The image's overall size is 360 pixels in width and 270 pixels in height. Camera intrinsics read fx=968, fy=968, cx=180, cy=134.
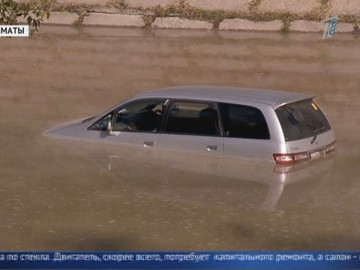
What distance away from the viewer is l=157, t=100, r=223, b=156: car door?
529 inches

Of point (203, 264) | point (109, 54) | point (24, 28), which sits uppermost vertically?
point (24, 28)

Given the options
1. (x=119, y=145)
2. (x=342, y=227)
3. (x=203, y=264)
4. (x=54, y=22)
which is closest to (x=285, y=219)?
(x=342, y=227)

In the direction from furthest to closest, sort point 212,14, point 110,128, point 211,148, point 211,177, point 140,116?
point 212,14 < point 110,128 < point 140,116 < point 211,148 < point 211,177

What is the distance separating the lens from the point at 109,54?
80.4 feet

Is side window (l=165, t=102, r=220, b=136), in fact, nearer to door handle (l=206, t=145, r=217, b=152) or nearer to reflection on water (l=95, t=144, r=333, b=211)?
door handle (l=206, t=145, r=217, b=152)

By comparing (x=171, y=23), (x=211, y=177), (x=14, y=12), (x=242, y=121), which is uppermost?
(x=14, y=12)

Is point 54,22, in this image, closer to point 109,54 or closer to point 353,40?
point 109,54

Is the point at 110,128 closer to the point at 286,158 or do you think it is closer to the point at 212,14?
the point at 286,158

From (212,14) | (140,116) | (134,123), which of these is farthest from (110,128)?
(212,14)

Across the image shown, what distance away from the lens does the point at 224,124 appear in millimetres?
13336

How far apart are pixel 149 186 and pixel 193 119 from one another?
1510mm

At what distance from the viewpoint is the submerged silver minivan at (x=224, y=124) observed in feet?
42.9

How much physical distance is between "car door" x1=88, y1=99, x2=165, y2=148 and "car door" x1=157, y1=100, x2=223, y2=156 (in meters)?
0.16

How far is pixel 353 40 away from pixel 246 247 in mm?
17773
